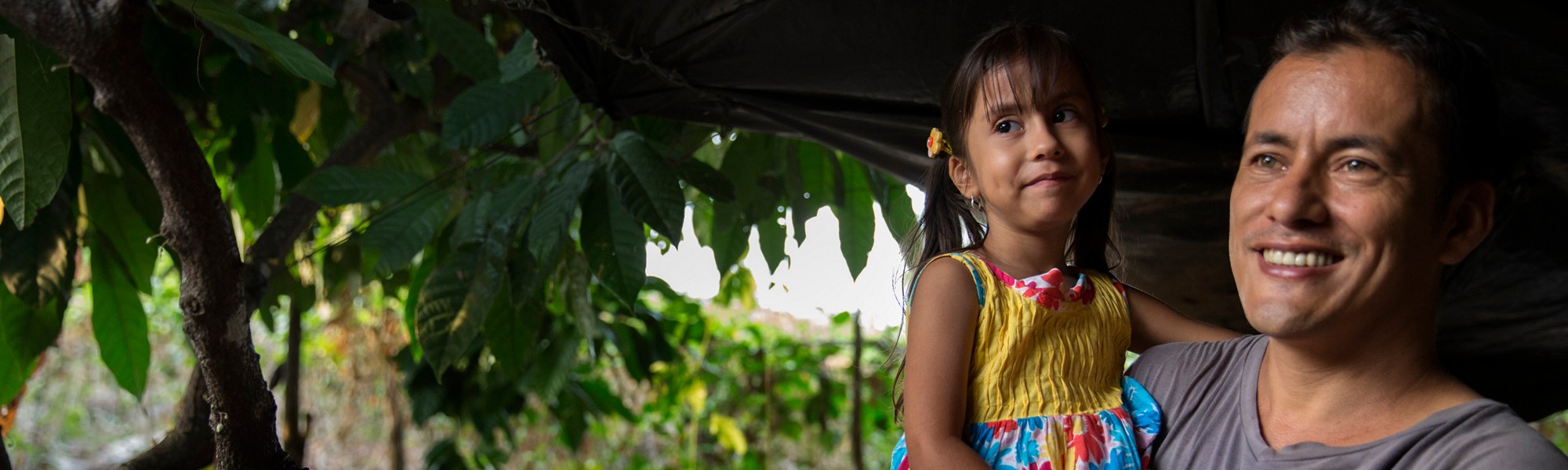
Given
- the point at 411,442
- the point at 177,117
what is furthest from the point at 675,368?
the point at 177,117

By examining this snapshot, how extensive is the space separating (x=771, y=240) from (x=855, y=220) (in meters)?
0.16

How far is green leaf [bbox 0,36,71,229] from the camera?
4.08 feet

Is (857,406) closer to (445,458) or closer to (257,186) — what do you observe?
(445,458)

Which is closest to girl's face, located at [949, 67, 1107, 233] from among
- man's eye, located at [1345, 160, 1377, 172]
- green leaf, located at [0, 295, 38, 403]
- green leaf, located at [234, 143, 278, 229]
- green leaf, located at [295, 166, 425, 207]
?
man's eye, located at [1345, 160, 1377, 172]

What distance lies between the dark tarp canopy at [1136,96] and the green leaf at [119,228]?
751 mm

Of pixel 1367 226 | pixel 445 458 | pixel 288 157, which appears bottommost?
pixel 445 458

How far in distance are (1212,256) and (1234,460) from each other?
630 millimetres

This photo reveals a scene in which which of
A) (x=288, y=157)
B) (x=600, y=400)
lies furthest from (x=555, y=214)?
(x=600, y=400)

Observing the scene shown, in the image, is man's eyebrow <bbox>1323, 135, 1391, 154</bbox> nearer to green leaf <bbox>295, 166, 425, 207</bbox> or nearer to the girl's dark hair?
the girl's dark hair

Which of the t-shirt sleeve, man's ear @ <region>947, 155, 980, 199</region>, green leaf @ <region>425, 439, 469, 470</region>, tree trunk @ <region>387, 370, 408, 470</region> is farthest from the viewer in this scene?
tree trunk @ <region>387, 370, 408, 470</region>

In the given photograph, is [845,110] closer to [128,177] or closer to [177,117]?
[177,117]

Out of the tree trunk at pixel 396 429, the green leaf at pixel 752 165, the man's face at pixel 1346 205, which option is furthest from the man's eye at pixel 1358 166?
the tree trunk at pixel 396 429

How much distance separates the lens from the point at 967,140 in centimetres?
119

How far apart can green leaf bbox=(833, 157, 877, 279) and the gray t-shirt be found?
896 mm
